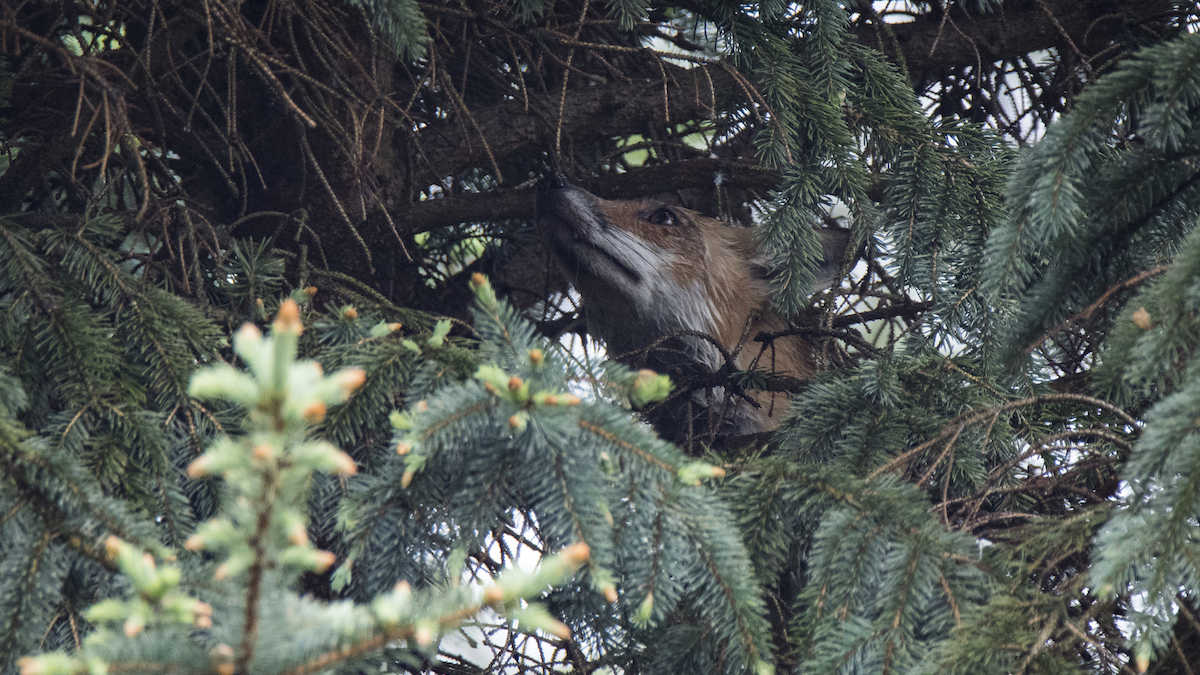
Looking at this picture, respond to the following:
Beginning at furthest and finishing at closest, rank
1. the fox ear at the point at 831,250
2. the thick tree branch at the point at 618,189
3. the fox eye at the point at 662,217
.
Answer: the fox eye at the point at 662,217, the fox ear at the point at 831,250, the thick tree branch at the point at 618,189

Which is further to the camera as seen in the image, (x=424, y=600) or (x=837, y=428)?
(x=837, y=428)

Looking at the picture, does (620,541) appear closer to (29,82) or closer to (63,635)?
(63,635)

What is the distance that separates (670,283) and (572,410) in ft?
8.34

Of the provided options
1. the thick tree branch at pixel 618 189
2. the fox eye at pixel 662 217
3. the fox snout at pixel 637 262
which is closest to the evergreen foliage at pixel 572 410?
the thick tree branch at pixel 618 189

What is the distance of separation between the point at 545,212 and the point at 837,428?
156 centimetres

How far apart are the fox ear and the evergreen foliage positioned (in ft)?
1.32

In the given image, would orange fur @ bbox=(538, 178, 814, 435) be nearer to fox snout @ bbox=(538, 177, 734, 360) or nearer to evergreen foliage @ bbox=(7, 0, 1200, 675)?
fox snout @ bbox=(538, 177, 734, 360)

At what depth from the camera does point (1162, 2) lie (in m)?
3.45

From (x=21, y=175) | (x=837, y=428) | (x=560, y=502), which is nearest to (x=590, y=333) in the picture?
(x=837, y=428)

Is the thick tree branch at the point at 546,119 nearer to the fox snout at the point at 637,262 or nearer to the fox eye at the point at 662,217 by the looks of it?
the fox snout at the point at 637,262

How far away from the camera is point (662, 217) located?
4.15 meters

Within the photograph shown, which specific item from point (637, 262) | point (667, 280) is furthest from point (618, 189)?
point (667, 280)

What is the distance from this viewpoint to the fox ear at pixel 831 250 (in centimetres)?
377

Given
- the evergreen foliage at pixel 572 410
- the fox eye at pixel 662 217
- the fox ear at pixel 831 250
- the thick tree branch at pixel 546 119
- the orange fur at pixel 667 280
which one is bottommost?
the evergreen foliage at pixel 572 410
